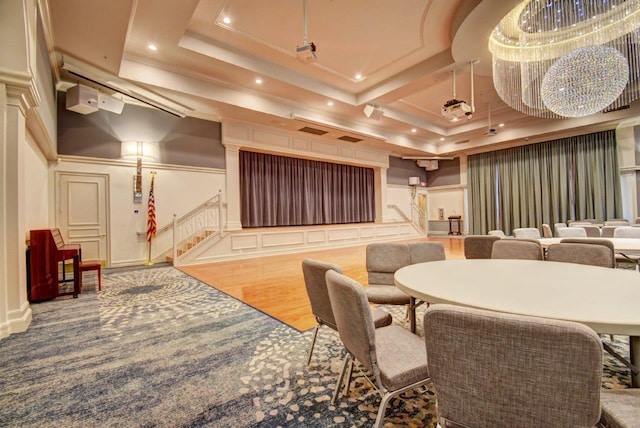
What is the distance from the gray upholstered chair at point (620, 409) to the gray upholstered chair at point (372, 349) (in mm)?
596

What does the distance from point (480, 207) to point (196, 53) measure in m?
10.9

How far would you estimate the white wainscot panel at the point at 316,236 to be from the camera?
8667 millimetres

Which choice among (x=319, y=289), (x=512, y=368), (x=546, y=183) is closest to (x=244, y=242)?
(x=319, y=289)

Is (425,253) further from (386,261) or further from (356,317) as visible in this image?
(356,317)

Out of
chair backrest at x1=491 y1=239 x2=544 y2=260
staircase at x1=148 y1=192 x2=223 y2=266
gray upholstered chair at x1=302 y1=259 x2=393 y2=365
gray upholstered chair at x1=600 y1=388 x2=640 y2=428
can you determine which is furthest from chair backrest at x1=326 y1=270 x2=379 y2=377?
staircase at x1=148 y1=192 x2=223 y2=266

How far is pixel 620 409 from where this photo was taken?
0.94 metres

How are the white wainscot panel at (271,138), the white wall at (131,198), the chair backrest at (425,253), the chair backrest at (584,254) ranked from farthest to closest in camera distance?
the white wainscot panel at (271,138), the white wall at (131,198), the chair backrest at (425,253), the chair backrest at (584,254)

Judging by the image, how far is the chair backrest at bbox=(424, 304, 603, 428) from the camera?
0.72 metres

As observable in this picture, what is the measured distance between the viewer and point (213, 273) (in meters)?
5.36

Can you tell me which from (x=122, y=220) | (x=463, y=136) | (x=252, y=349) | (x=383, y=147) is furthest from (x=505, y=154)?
(x=122, y=220)

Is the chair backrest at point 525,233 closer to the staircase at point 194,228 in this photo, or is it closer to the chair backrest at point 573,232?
the chair backrest at point 573,232

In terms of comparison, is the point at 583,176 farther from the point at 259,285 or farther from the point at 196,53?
the point at 196,53

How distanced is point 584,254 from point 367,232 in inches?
311

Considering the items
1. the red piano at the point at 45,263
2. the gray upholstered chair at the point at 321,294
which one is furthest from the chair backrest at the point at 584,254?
Result: the red piano at the point at 45,263
